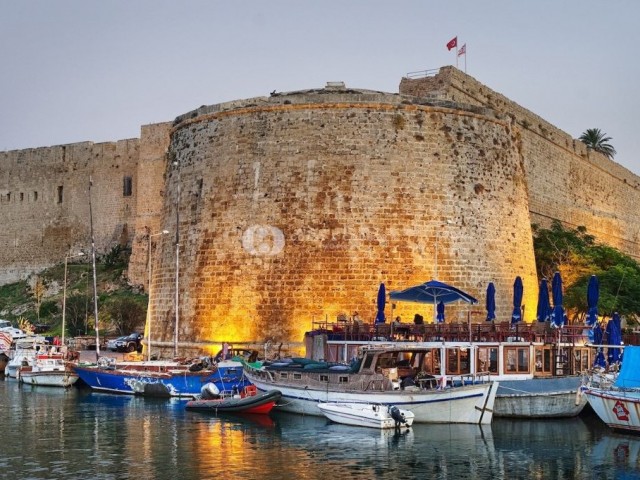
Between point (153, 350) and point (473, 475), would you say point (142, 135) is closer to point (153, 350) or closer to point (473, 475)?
point (153, 350)

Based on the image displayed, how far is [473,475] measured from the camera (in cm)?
1380

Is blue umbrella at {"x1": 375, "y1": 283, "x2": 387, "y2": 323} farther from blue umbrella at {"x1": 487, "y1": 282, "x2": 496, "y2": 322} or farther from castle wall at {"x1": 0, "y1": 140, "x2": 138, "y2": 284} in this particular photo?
castle wall at {"x1": 0, "y1": 140, "x2": 138, "y2": 284}

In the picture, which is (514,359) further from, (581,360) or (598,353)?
(598,353)

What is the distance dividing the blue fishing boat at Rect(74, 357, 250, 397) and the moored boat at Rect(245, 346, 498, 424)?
184cm

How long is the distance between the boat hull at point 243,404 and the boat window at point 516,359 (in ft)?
15.8

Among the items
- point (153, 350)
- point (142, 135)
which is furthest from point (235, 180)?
point (142, 135)

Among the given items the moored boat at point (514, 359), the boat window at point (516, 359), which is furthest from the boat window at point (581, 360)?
the boat window at point (516, 359)

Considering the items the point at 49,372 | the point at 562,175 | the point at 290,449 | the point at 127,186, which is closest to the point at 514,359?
the point at 290,449

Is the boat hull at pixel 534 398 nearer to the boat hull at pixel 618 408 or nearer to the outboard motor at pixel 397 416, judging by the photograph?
the boat hull at pixel 618 408

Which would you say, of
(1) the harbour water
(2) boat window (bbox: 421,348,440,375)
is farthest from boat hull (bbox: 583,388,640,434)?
(2) boat window (bbox: 421,348,440,375)

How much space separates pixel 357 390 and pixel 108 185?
32.5m

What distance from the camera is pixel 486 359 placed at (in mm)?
19422

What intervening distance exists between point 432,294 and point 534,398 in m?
3.66

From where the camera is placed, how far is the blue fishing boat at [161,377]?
22188mm
